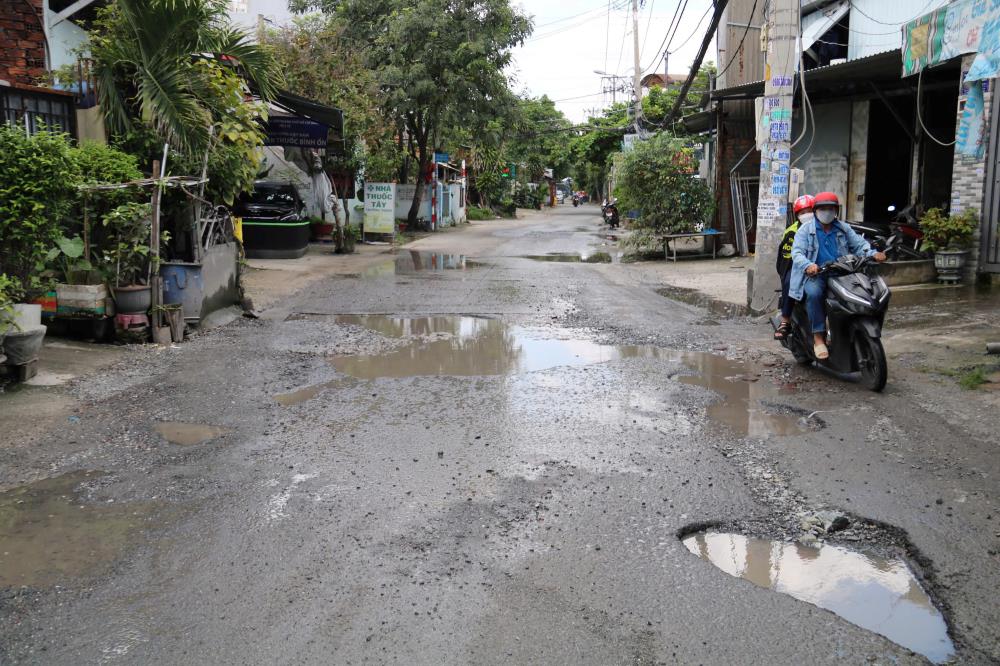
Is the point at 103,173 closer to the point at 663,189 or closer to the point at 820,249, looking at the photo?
the point at 820,249

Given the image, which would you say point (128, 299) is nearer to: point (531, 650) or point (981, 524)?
point (531, 650)

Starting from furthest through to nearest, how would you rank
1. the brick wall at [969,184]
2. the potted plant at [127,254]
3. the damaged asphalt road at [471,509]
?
the brick wall at [969,184] → the potted plant at [127,254] → the damaged asphalt road at [471,509]

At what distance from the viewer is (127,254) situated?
333 inches

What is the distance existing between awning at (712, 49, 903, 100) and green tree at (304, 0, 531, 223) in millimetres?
10873

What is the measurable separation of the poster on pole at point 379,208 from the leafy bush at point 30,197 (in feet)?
54.4

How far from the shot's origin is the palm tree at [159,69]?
9047 millimetres

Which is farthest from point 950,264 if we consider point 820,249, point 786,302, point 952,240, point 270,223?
point 270,223

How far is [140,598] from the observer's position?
3.36m

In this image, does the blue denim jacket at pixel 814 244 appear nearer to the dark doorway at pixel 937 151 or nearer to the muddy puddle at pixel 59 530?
the muddy puddle at pixel 59 530

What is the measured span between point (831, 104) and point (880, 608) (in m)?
15.9

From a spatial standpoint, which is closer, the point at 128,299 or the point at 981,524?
the point at 981,524

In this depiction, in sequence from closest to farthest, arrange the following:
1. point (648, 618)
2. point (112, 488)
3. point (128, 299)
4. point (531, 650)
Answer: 1. point (531, 650)
2. point (648, 618)
3. point (112, 488)
4. point (128, 299)

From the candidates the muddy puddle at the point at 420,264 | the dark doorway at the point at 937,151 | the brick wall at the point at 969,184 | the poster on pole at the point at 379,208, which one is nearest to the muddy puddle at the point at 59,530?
the muddy puddle at the point at 420,264

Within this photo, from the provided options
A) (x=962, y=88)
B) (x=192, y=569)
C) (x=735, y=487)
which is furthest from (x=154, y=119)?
(x=962, y=88)
